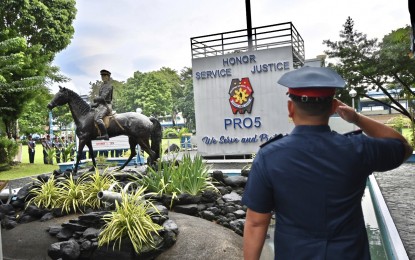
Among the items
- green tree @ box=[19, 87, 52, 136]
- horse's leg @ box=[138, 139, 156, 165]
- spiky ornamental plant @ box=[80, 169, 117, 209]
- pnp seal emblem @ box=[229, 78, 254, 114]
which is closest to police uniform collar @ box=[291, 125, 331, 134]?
spiky ornamental plant @ box=[80, 169, 117, 209]

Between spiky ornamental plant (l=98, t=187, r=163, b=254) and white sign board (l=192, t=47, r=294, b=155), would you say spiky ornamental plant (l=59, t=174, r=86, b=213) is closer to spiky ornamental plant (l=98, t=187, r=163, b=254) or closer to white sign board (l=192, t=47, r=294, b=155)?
spiky ornamental plant (l=98, t=187, r=163, b=254)

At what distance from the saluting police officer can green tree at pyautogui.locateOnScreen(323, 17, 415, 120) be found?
1628 centimetres

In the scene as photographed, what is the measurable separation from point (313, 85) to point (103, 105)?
6317 mm

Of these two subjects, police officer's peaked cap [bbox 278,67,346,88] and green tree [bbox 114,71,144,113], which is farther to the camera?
green tree [bbox 114,71,144,113]

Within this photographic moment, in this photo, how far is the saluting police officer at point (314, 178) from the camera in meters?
1.41

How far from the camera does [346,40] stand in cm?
1812

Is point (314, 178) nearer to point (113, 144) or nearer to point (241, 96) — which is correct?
point (241, 96)

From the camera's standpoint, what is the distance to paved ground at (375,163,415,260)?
13.6ft

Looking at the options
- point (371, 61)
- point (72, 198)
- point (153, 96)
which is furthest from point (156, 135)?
point (153, 96)

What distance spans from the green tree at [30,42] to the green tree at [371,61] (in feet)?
41.5

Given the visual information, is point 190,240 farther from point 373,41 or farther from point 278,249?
point 373,41

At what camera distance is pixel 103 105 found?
286 inches

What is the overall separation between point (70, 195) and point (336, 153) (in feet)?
16.0

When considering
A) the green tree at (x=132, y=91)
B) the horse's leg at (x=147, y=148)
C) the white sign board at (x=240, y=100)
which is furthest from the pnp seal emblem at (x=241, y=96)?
the green tree at (x=132, y=91)
